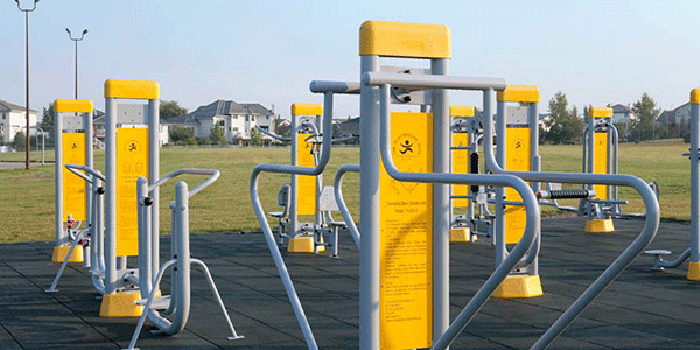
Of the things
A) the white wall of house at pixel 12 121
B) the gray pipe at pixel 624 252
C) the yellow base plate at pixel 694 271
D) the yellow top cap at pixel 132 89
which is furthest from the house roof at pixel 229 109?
the gray pipe at pixel 624 252

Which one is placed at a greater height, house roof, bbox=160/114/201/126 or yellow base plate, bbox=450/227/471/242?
house roof, bbox=160/114/201/126

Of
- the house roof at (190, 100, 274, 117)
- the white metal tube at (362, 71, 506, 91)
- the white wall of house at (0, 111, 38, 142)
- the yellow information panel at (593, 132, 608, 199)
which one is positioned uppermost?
the house roof at (190, 100, 274, 117)

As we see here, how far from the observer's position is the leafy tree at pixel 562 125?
7000cm

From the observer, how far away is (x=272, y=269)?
10133mm

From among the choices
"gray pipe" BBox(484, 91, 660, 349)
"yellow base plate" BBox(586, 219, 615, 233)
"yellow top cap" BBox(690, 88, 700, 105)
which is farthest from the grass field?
"gray pipe" BBox(484, 91, 660, 349)

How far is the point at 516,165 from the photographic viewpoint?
10.2 metres

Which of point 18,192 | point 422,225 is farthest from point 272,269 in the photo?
point 18,192

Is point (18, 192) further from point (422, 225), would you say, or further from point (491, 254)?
point (422, 225)

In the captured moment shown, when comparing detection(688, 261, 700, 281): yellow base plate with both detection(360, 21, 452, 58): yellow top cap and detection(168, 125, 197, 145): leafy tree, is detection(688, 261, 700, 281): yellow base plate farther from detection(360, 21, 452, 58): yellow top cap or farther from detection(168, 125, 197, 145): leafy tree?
detection(168, 125, 197, 145): leafy tree

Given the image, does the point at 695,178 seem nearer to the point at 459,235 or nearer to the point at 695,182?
the point at 695,182

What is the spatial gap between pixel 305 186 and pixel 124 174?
451 cm

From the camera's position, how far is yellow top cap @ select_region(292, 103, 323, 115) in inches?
462

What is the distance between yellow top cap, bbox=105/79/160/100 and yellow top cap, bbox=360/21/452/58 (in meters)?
3.94

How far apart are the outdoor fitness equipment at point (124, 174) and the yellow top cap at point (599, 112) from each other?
8358 mm
